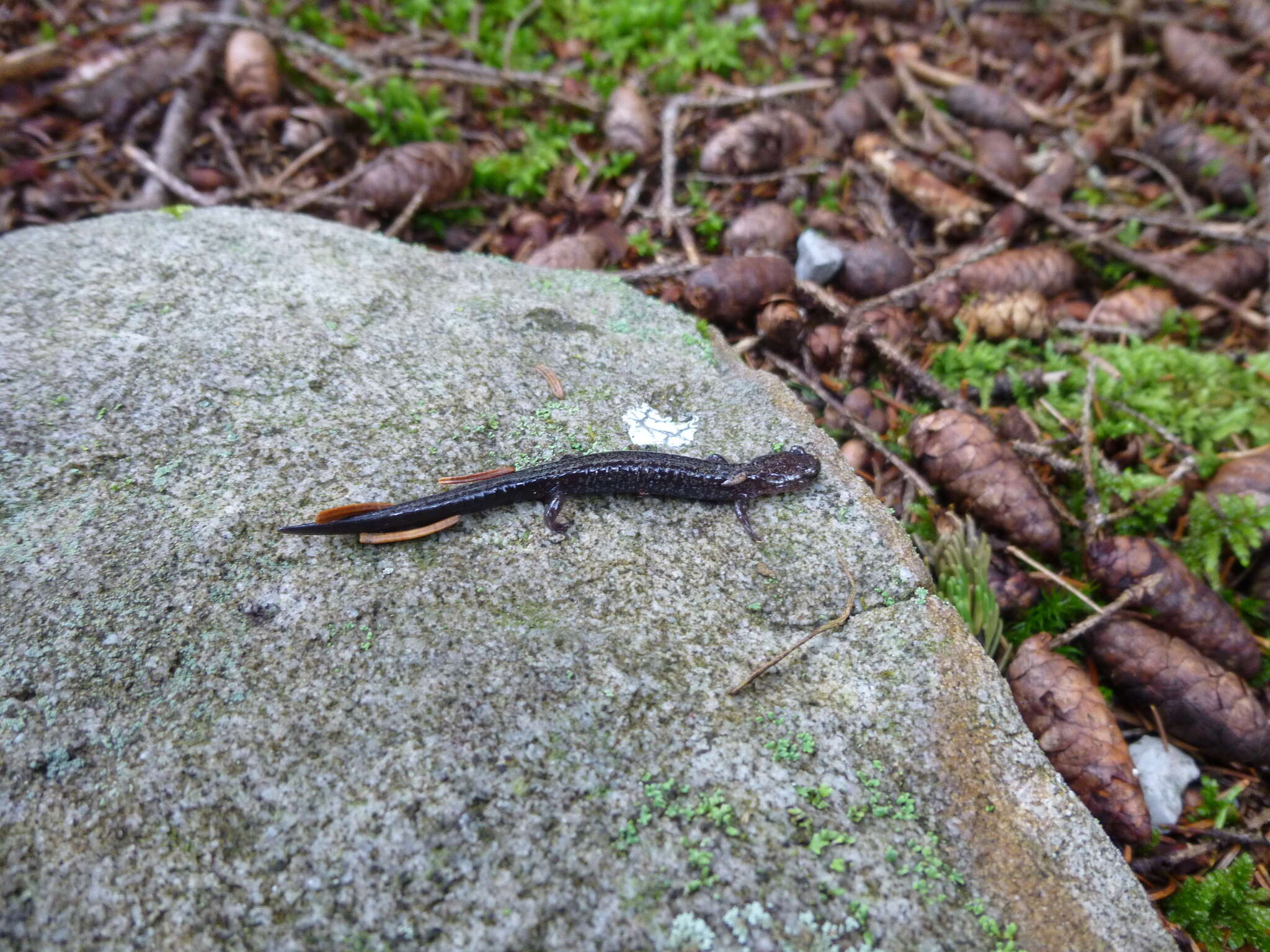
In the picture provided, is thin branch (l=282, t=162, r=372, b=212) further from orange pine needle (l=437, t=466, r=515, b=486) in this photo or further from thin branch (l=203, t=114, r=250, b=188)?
orange pine needle (l=437, t=466, r=515, b=486)

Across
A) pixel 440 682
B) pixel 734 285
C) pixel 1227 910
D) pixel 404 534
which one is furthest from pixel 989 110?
pixel 440 682

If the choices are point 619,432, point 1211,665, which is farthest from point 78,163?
point 1211,665

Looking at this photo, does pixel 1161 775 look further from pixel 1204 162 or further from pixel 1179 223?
pixel 1204 162

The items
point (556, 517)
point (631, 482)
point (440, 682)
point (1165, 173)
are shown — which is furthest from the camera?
point (1165, 173)

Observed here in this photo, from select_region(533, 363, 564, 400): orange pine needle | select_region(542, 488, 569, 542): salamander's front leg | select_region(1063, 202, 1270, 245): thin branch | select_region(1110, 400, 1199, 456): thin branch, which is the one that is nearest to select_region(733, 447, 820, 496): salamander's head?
select_region(542, 488, 569, 542): salamander's front leg

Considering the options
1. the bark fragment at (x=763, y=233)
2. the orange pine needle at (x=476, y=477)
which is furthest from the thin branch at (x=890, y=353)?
the orange pine needle at (x=476, y=477)

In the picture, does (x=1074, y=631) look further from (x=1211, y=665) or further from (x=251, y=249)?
(x=251, y=249)
